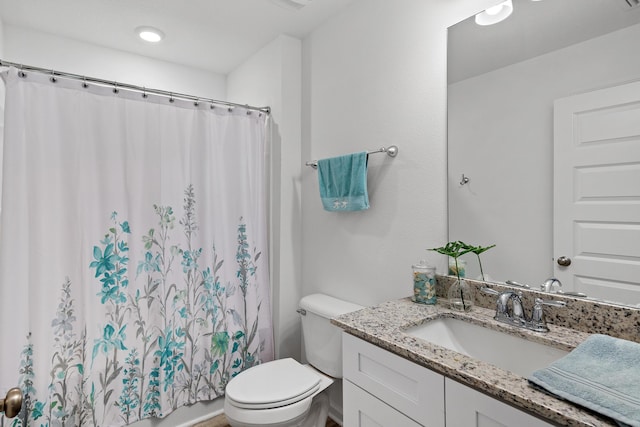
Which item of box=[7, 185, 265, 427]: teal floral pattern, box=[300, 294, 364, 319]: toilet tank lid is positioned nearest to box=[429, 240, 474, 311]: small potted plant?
box=[300, 294, 364, 319]: toilet tank lid

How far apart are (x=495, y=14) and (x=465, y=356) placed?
1.30 meters

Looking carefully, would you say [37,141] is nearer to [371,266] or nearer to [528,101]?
[371,266]

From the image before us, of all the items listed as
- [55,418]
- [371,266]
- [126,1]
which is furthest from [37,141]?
[371,266]

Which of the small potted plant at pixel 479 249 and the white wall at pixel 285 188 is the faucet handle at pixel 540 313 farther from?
the white wall at pixel 285 188

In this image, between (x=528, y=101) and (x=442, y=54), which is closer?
(x=528, y=101)

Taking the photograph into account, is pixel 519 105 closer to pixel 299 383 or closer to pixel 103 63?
pixel 299 383

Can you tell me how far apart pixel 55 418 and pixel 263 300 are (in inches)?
45.4

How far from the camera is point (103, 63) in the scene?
239 centimetres

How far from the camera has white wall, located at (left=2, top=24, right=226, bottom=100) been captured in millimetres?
2127

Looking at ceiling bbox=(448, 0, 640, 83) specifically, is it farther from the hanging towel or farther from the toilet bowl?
the toilet bowl

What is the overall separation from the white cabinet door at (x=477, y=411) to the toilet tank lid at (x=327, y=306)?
0.91 meters

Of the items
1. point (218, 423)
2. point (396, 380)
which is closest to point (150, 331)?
point (218, 423)

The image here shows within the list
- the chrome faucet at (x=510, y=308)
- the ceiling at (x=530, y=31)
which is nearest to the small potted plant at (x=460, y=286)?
the chrome faucet at (x=510, y=308)

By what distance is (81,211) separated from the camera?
5.56 ft
